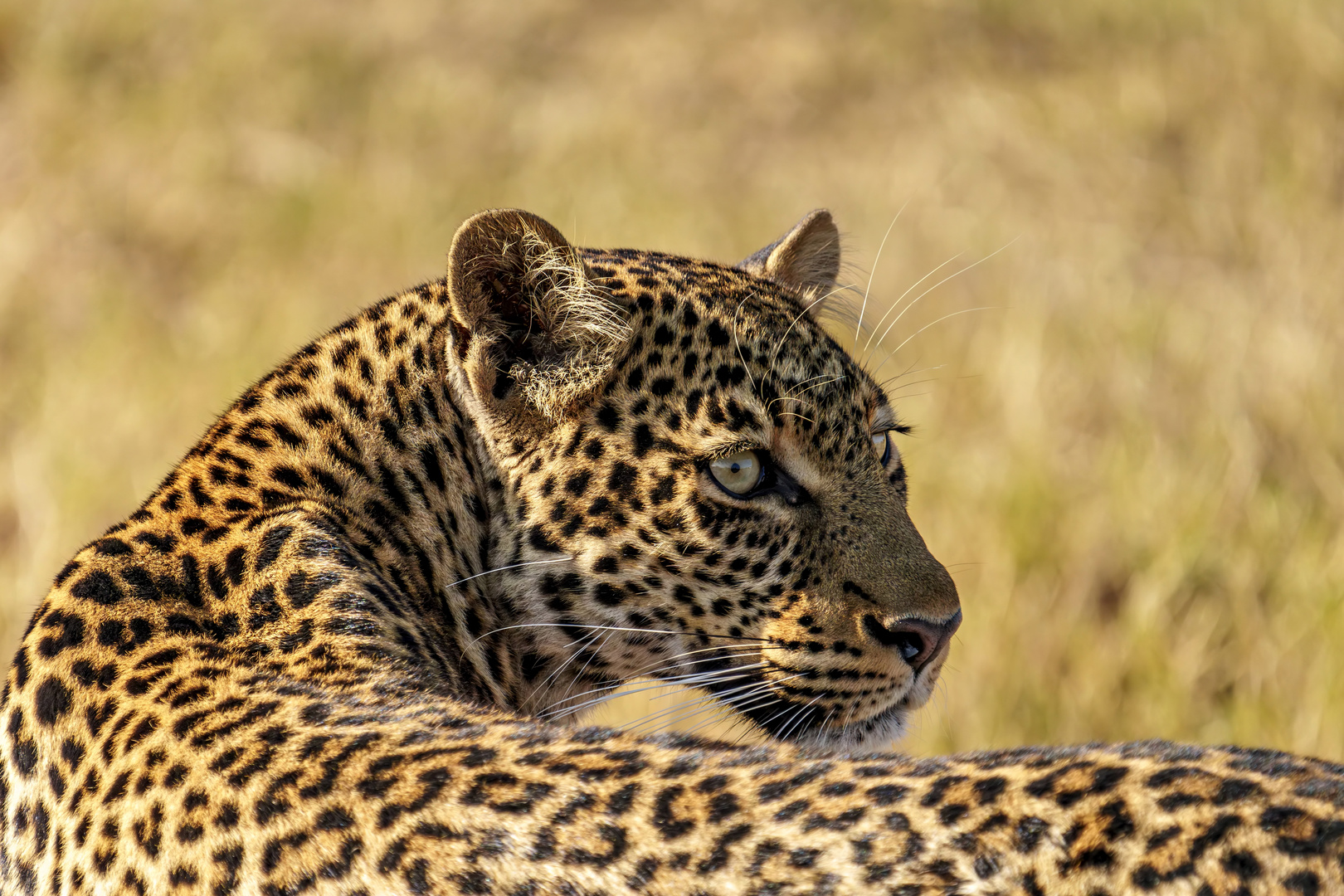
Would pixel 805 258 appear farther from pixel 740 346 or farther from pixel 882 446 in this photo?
pixel 740 346

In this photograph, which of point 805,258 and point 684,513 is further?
point 805,258

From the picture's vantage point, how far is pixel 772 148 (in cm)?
1561

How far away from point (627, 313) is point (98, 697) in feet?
6.18

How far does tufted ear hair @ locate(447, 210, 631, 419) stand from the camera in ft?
14.5

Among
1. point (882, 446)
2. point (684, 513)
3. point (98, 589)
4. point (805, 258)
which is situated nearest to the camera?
point (98, 589)

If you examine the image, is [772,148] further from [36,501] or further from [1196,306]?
[36,501]

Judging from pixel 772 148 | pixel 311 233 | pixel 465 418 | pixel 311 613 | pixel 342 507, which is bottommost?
pixel 311 613

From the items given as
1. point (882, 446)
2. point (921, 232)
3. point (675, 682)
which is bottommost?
point (675, 682)

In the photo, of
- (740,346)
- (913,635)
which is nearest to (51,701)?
(740,346)

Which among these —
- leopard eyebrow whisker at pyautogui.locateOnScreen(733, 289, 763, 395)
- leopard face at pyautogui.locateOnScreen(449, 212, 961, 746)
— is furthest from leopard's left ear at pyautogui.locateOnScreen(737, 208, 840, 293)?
leopard face at pyautogui.locateOnScreen(449, 212, 961, 746)

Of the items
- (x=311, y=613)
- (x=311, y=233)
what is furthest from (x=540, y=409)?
(x=311, y=233)

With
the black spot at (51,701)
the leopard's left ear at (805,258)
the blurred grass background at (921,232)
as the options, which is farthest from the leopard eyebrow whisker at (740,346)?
the blurred grass background at (921,232)

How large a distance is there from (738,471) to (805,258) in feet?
5.63

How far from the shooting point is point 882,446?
517cm
